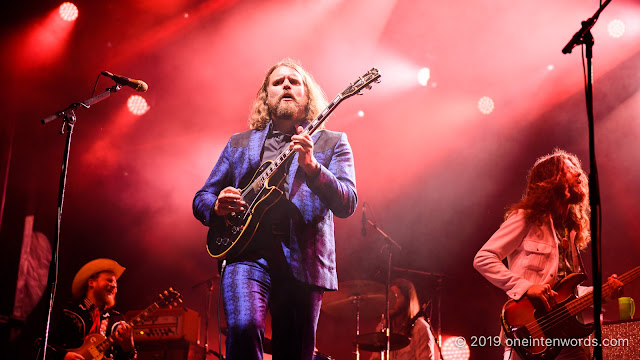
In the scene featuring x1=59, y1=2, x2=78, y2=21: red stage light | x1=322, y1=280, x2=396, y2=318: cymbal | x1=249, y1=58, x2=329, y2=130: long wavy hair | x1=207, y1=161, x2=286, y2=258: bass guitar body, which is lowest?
x1=207, y1=161, x2=286, y2=258: bass guitar body

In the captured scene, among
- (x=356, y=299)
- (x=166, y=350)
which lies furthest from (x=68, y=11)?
(x=356, y=299)

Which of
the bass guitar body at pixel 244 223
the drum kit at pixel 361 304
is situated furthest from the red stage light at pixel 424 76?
the bass guitar body at pixel 244 223

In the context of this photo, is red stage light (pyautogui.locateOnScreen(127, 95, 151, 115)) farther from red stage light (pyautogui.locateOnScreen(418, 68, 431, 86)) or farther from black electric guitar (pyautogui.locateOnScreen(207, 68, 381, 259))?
black electric guitar (pyautogui.locateOnScreen(207, 68, 381, 259))

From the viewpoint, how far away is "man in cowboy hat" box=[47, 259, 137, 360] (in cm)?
625

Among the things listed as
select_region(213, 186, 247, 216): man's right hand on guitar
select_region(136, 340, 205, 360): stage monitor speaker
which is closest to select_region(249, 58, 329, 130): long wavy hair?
select_region(213, 186, 247, 216): man's right hand on guitar

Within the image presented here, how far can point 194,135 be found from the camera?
8859 millimetres

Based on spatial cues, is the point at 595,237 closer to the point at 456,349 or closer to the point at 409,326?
the point at 409,326

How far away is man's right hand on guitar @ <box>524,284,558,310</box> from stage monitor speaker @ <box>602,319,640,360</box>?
1027 mm

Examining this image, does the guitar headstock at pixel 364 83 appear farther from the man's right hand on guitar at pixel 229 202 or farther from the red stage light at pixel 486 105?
the red stage light at pixel 486 105

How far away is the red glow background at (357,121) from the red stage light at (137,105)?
82 mm

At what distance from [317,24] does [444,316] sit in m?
4.62

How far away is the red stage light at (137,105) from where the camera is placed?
852 centimetres

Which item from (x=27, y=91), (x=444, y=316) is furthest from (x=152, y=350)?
(x=444, y=316)

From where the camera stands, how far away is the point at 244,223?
3.12 m
